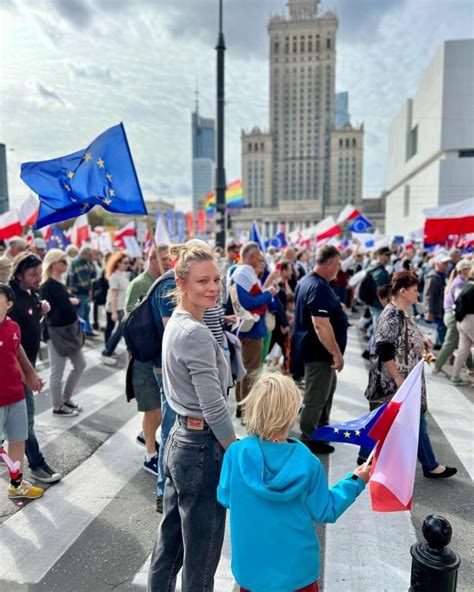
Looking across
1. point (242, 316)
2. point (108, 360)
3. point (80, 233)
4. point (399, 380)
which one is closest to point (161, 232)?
point (242, 316)

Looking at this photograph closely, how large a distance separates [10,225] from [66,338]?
6234 mm

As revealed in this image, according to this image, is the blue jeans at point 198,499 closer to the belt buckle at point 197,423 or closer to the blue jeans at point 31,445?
the belt buckle at point 197,423

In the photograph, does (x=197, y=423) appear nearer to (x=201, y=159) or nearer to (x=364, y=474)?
(x=364, y=474)

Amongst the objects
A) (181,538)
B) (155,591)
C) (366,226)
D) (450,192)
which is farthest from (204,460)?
(450,192)

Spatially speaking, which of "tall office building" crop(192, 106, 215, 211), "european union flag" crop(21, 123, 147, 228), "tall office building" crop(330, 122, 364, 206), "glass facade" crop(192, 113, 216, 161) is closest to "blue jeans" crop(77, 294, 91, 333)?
"european union flag" crop(21, 123, 147, 228)

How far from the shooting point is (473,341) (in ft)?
22.5

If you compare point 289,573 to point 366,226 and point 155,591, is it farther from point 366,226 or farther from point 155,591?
point 366,226

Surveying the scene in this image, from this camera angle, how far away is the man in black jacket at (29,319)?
4223 millimetres

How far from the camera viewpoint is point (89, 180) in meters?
4.50

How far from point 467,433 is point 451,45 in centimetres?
4660

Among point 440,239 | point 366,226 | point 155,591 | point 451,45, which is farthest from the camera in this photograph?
point 451,45

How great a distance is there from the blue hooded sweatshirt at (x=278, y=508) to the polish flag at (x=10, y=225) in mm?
10327

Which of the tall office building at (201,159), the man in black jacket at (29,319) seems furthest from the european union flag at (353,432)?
the tall office building at (201,159)

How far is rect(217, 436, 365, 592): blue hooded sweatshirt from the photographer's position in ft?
6.14
